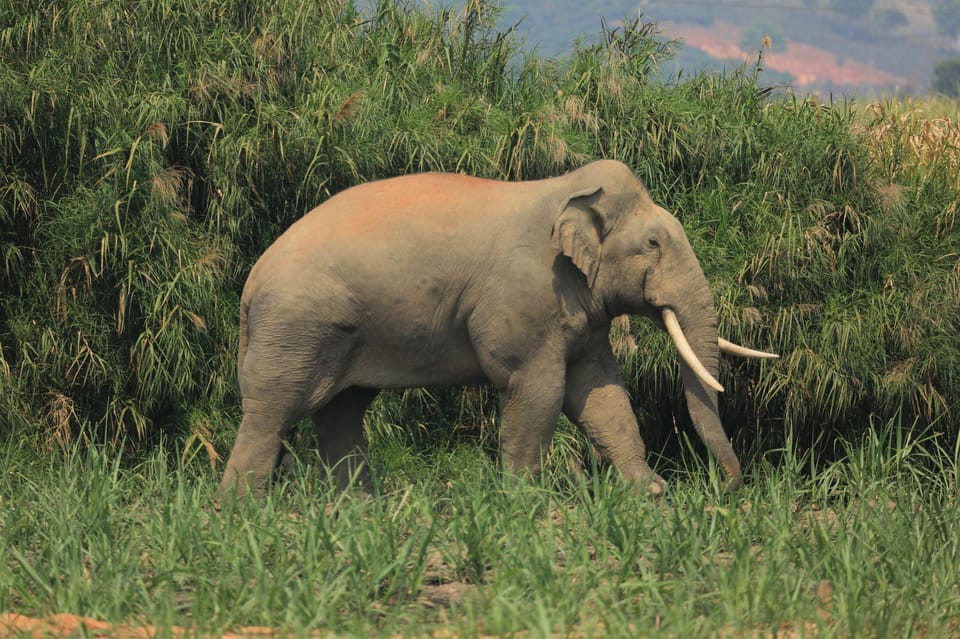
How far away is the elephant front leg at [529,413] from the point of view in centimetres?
612

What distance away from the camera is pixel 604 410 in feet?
21.2

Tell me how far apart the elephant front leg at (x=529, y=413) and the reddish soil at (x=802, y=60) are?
129180 millimetres

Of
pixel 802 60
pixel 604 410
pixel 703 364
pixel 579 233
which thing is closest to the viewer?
pixel 579 233

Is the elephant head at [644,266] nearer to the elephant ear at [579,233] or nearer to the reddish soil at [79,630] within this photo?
the elephant ear at [579,233]

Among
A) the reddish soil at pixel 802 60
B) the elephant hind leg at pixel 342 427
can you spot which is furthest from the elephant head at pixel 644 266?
the reddish soil at pixel 802 60

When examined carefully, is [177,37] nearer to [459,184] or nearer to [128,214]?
[128,214]

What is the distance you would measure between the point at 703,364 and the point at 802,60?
149 meters

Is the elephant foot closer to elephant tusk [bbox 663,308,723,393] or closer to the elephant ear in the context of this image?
elephant tusk [bbox 663,308,723,393]

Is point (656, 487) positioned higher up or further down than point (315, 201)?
further down

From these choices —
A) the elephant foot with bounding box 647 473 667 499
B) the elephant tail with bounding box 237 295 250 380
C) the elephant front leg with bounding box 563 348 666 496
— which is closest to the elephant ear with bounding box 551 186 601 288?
the elephant front leg with bounding box 563 348 666 496

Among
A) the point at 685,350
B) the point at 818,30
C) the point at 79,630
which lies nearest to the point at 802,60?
the point at 818,30

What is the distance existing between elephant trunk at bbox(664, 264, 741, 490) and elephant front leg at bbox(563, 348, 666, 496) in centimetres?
30

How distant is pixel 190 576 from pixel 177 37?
4.58 m

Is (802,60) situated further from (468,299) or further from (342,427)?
(468,299)
